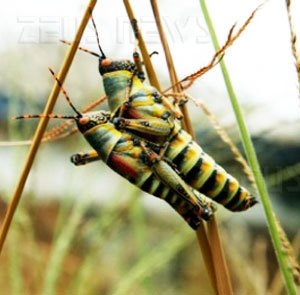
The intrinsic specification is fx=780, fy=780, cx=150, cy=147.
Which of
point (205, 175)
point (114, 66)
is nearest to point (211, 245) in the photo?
point (205, 175)

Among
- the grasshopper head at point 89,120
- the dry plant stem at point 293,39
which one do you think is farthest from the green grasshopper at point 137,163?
the dry plant stem at point 293,39

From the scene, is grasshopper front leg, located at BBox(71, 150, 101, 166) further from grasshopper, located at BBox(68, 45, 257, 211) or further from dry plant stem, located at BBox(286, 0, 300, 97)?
dry plant stem, located at BBox(286, 0, 300, 97)

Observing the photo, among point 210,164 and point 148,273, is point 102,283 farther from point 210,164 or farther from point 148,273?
point 210,164

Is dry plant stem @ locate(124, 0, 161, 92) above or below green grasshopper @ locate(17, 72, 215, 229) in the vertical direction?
above

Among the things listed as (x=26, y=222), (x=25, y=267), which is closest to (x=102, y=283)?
(x=25, y=267)

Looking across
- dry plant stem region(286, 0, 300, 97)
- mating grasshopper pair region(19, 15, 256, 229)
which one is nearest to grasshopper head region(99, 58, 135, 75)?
mating grasshopper pair region(19, 15, 256, 229)

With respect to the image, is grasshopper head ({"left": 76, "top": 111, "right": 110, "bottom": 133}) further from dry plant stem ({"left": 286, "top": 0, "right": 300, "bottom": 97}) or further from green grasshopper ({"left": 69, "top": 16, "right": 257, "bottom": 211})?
dry plant stem ({"left": 286, "top": 0, "right": 300, "bottom": 97})
